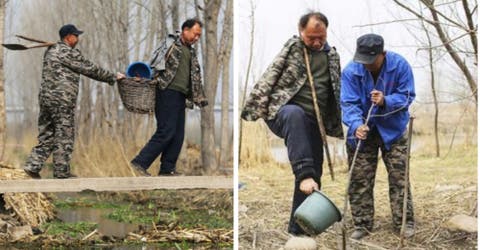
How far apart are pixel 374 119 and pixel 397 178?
1.46ft

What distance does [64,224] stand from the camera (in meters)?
9.46

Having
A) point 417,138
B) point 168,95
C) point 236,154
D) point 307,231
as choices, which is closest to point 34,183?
point 168,95

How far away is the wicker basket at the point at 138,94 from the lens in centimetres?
729

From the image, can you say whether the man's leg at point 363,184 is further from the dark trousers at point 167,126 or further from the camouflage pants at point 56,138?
the camouflage pants at point 56,138

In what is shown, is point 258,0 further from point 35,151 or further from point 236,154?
point 35,151

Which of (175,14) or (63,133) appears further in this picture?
(175,14)

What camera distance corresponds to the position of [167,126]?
7371 millimetres

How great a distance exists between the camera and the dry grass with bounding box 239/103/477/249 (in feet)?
19.6

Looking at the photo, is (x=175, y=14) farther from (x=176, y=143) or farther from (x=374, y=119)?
(x=374, y=119)

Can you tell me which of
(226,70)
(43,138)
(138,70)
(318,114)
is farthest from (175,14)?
(318,114)

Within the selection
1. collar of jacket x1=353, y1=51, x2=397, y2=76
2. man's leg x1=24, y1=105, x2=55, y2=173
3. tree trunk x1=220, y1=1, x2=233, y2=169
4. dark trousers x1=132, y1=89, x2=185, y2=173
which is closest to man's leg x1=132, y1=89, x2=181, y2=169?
dark trousers x1=132, y1=89, x2=185, y2=173

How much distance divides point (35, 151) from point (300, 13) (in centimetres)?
278

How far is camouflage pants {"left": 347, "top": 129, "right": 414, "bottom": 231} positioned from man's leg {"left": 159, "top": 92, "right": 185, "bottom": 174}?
6.08 ft

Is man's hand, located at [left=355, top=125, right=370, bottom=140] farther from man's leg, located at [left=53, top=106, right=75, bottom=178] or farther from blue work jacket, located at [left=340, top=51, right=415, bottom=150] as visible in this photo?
man's leg, located at [left=53, top=106, right=75, bottom=178]
